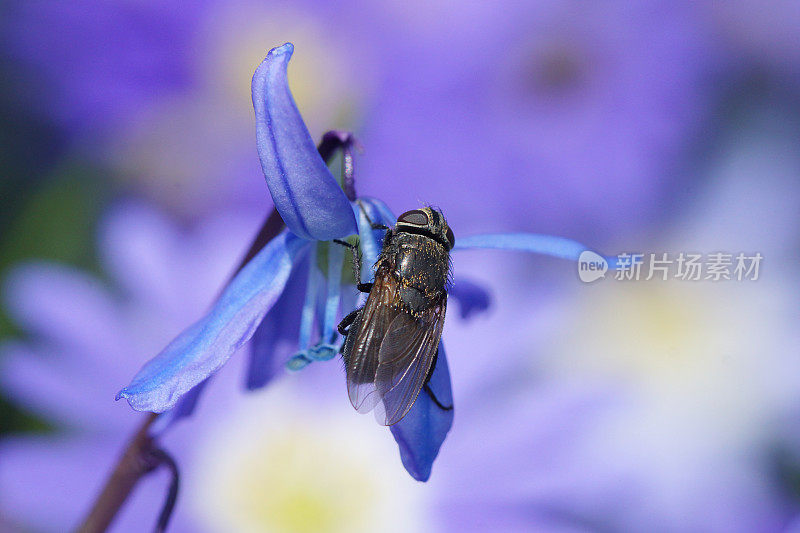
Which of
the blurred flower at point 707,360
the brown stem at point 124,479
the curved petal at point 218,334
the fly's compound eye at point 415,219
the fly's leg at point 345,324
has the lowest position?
the brown stem at point 124,479

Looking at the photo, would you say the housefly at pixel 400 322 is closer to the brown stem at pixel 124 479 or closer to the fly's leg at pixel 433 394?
the fly's leg at pixel 433 394

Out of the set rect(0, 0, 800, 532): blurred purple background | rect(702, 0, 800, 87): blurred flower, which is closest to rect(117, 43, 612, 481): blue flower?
rect(0, 0, 800, 532): blurred purple background

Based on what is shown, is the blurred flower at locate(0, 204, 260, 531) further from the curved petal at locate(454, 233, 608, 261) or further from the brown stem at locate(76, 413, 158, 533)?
the curved petal at locate(454, 233, 608, 261)

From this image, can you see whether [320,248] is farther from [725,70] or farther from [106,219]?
[725,70]

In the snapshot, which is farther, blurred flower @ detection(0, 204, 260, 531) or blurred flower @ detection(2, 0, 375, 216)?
blurred flower @ detection(2, 0, 375, 216)

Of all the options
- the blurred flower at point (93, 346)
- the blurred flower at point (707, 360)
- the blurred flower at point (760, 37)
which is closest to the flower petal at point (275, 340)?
the blurred flower at point (93, 346)

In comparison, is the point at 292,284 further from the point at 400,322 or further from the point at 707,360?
the point at 707,360
